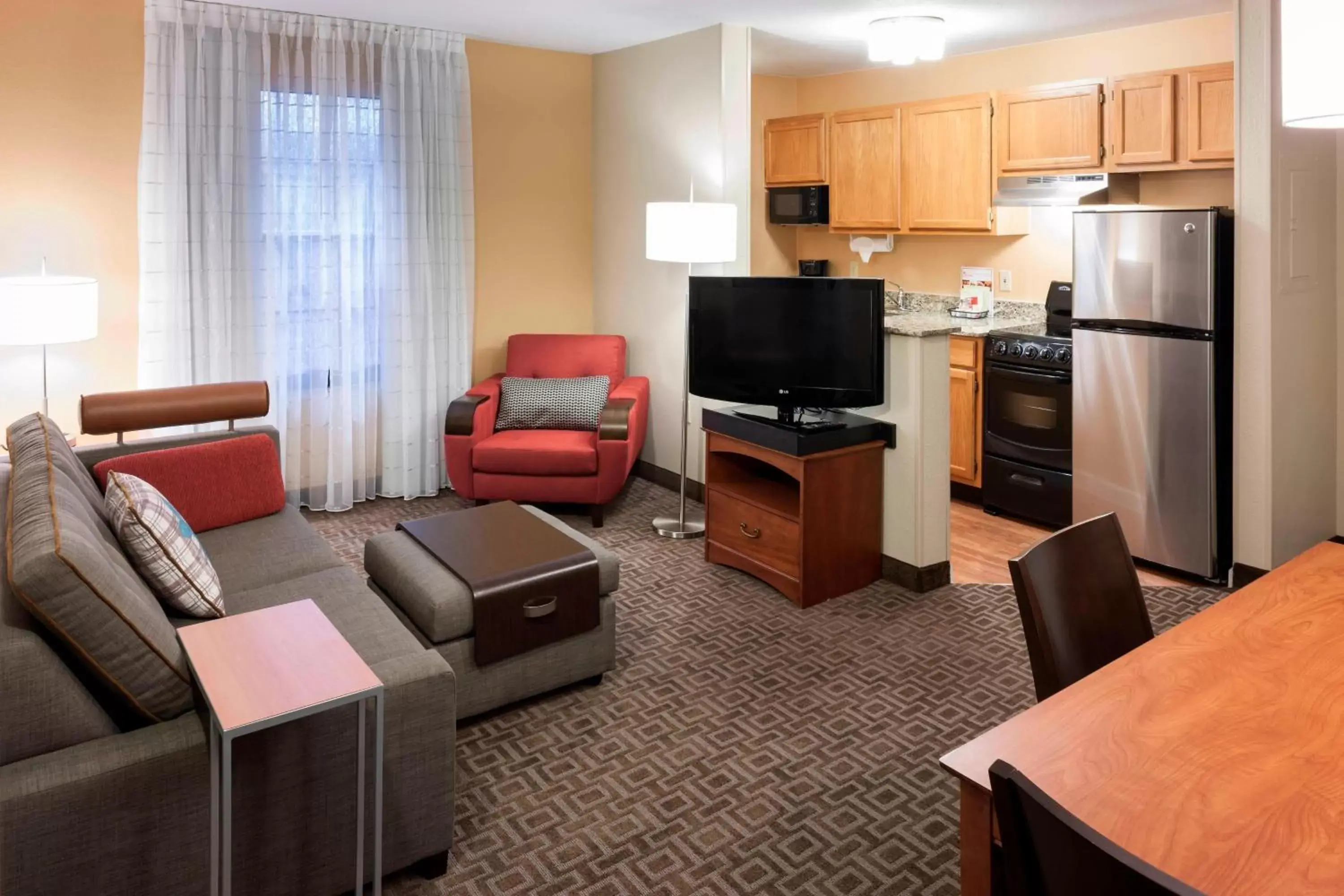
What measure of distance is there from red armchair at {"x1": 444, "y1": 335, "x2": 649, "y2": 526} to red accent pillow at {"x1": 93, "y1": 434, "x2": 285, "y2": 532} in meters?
1.25

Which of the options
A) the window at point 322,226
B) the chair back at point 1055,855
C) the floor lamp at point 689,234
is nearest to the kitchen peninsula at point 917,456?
the floor lamp at point 689,234

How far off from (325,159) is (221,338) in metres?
1.04

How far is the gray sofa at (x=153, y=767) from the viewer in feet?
5.92

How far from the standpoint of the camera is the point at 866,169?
5.89 meters

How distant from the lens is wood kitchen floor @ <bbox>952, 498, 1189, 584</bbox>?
4293 mm

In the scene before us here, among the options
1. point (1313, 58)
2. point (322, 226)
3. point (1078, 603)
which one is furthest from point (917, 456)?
point (322, 226)

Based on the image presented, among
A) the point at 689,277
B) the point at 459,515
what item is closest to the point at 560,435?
the point at 689,277

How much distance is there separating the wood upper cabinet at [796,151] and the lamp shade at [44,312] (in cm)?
405

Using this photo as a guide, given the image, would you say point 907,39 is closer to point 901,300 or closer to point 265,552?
point 901,300

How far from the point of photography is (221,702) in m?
1.80

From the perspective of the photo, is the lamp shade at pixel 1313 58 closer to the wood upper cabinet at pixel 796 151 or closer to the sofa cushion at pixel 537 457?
the sofa cushion at pixel 537 457

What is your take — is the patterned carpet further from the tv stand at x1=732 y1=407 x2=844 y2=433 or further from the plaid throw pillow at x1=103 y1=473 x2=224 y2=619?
the plaid throw pillow at x1=103 y1=473 x2=224 y2=619

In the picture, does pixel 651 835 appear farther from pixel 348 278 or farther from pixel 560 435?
pixel 348 278

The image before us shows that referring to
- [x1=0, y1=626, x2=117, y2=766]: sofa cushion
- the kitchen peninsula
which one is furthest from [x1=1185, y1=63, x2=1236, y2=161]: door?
[x1=0, y1=626, x2=117, y2=766]: sofa cushion
